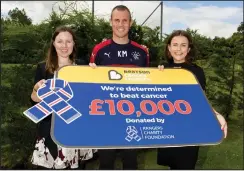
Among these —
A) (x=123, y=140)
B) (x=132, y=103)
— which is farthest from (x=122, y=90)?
(x=123, y=140)

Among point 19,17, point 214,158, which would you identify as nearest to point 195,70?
point 19,17

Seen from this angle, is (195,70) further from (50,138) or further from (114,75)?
(50,138)

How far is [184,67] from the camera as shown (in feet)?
9.42

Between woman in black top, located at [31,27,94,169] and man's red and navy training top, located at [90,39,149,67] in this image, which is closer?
woman in black top, located at [31,27,94,169]

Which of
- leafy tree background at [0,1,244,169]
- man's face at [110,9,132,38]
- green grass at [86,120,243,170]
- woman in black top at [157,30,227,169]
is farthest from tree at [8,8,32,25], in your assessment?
woman in black top at [157,30,227,169]

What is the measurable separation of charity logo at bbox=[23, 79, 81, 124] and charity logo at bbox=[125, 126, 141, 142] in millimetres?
335

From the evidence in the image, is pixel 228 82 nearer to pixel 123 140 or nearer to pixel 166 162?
pixel 166 162

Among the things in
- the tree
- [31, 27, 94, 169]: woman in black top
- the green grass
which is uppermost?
the tree

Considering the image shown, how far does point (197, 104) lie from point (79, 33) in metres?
2.44

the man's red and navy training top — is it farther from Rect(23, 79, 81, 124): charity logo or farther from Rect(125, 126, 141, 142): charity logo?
Rect(125, 126, 141, 142): charity logo

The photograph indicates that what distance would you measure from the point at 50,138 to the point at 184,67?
3.76 feet

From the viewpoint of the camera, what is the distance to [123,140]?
7.67ft

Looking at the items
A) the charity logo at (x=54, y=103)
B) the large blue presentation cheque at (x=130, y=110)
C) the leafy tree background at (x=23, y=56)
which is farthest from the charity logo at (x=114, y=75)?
the leafy tree background at (x=23, y=56)

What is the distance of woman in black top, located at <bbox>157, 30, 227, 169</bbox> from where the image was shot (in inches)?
105
